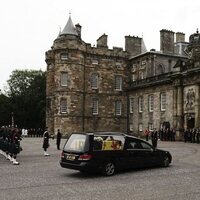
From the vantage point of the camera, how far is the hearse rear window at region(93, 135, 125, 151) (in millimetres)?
13337

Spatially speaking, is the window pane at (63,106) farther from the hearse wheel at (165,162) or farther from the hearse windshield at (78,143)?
the hearse windshield at (78,143)

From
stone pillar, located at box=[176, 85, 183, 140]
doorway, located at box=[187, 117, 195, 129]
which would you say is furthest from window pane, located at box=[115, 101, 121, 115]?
doorway, located at box=[187, 117, 195, 129]

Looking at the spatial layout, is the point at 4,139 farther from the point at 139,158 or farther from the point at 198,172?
the point at 198,172

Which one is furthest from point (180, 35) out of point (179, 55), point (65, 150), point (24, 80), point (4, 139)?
point (65, 150)

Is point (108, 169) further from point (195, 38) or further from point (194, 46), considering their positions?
point (195, 38)

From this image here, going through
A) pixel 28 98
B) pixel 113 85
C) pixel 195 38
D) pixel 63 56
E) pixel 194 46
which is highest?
pixel 195 38

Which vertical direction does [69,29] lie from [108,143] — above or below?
above

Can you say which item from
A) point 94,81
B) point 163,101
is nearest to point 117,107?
point 94,81

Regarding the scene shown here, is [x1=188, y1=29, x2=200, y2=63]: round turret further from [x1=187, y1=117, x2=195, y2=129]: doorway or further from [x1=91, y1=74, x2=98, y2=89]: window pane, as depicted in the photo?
[x1=91, y1=74, x2=98, y2=89]: window pane

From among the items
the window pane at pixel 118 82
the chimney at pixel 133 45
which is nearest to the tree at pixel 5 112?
the window pane at pixel 118 82

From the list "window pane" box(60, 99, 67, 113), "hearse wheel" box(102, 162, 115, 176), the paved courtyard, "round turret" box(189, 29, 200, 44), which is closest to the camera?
the paved courtyard

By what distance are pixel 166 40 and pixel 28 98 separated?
28466 mm

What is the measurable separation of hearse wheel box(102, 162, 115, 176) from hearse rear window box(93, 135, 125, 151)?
0.56 meters

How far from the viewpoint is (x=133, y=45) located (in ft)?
180
